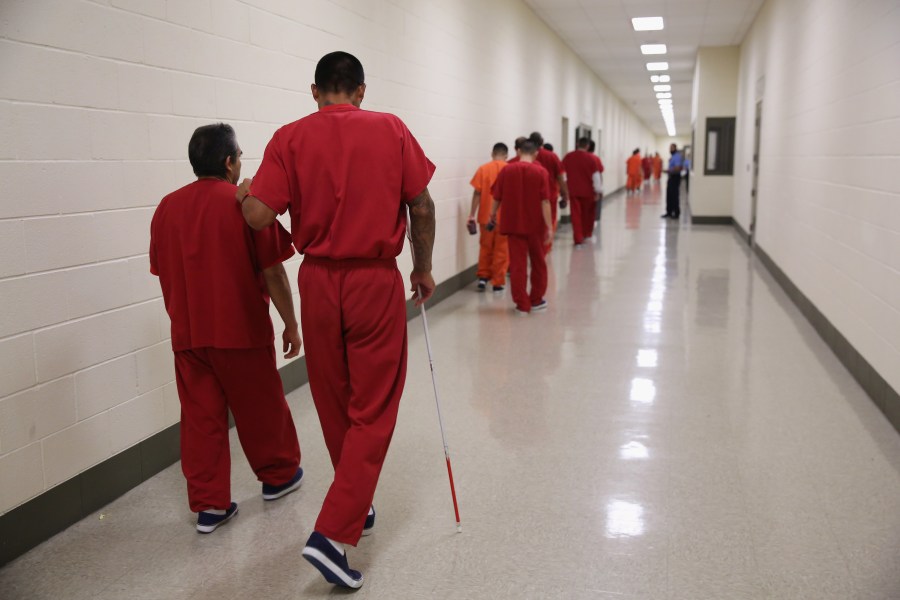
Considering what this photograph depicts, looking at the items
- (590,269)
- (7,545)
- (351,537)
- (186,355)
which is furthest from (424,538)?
(590,269)

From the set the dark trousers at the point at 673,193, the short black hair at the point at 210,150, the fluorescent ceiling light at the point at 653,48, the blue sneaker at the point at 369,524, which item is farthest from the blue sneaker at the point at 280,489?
the dark trousers at the point at 673,193

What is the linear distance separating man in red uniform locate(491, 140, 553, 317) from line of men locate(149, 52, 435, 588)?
377 cm

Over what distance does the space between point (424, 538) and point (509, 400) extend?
1575 mm

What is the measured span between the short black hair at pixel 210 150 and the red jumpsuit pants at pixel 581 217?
8747mm

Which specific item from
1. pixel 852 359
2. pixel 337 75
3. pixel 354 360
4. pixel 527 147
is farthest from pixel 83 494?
pixel 527 147

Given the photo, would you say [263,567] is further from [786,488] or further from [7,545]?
[786,488]

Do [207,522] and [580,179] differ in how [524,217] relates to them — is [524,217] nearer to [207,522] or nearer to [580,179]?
[207,522]

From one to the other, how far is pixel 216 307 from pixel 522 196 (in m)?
3.98

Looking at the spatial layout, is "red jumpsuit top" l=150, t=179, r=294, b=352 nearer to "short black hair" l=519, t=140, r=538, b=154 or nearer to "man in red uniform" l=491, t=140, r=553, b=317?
"man in red uniform" l=491, t=140, r=553, b=317

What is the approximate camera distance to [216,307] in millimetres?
2623

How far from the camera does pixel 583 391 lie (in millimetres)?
4297

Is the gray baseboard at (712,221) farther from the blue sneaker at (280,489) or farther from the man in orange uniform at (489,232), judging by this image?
the blue sneaker at (280,489)

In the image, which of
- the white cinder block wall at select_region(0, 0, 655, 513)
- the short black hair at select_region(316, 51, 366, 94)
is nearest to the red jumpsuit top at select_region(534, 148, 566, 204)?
the white cinder block wall at select_region(0, 0, 655, 513)

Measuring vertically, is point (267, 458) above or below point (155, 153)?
below
